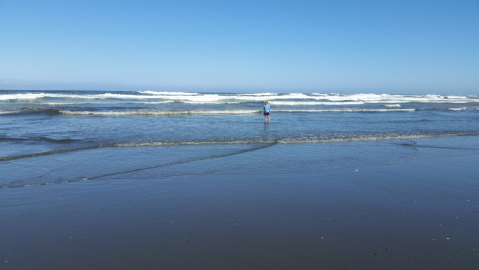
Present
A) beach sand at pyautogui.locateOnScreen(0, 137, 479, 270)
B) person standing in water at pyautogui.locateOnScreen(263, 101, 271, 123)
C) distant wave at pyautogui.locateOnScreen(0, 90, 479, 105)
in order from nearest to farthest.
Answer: beach sand at pyautogui.locateOnScreen(0, 137, 479, 270)
person standing in water at pyautogui.locateOnScreen(263, 101, 271, 123)
distant wave at pyautogui.locateOnScreen(0, 90, 479, 105)

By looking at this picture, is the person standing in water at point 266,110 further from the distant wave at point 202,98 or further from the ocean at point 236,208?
the distant wave at point 202,98

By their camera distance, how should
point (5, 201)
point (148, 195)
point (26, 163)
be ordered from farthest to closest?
point (26, 163), point (148, 195), point (5, 201)

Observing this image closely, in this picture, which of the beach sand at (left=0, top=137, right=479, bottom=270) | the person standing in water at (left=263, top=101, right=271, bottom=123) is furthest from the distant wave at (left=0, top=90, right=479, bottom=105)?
the beach sand at (left=0, top=137, right=479, bottom=270)

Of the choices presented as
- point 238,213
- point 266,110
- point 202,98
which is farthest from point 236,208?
point 202,98

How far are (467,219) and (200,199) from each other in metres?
4.15

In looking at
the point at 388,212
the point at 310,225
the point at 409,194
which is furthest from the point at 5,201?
the point at 409,194

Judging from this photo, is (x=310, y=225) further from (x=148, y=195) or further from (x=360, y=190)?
(x=148, y=195)

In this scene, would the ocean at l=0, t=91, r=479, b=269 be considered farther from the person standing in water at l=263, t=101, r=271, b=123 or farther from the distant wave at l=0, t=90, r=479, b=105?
the distant wave at l=0, t=90, r=479, b=105

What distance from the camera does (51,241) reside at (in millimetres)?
4934

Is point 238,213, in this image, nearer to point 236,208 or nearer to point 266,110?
point 236,208

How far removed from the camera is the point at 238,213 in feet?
20.0

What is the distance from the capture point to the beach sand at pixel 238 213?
4.49m

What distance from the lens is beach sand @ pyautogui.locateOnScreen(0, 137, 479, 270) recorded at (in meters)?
4.49

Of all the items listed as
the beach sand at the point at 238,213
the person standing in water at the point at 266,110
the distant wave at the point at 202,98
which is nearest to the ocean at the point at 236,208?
the beach sand at the point at 238,213
